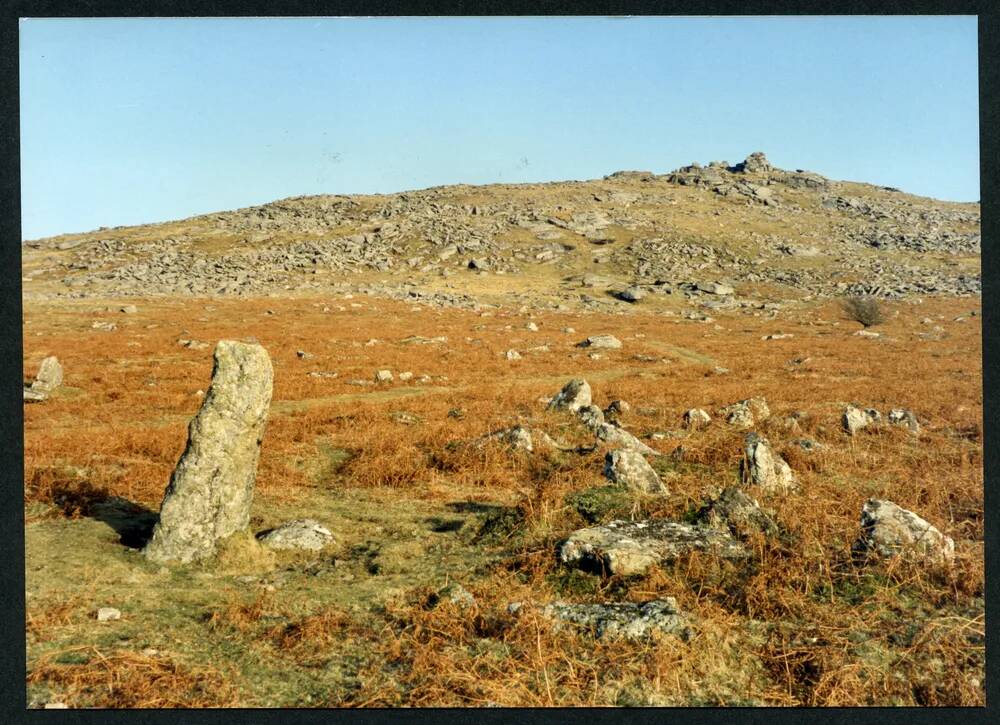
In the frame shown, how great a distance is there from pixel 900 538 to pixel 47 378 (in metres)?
21.3

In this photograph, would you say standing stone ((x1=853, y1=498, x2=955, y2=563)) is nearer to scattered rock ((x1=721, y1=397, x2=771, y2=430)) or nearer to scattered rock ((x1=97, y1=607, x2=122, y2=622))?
scattered rock ((x1=721, y1=397, x2=771, y2=430))

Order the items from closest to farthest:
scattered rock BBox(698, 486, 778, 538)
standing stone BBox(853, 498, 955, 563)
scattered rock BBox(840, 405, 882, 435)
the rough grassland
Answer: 1. the rough grassland
2. standing stone BBox(853, 498, 955, 563)
3. scattered rock BBox(698, 486, 778, 538)
4. scattered rock BBox(840, 405, 882, 435)

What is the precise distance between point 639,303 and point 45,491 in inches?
2051

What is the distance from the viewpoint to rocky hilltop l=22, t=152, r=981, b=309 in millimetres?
57812

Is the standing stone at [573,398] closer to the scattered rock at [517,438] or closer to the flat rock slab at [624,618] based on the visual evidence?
the scattered rock at [517,438]

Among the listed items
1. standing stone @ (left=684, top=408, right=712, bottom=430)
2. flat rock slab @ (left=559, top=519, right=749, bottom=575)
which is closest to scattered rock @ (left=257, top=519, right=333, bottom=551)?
flat rock slab @ (left=559, top=519, right=749, bottom=575)

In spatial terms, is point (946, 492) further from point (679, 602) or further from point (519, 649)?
point (519, 649)

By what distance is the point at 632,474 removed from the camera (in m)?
9.45

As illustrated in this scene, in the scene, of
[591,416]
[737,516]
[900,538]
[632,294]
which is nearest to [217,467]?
[737,516]

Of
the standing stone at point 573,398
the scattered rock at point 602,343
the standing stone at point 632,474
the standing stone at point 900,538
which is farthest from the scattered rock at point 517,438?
the scattered rock at point 602,343

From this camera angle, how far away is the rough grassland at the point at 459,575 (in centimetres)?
481

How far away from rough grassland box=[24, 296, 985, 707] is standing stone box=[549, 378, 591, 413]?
2.25 feet

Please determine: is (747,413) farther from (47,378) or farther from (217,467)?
(47,378)

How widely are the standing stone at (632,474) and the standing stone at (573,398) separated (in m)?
5.97
